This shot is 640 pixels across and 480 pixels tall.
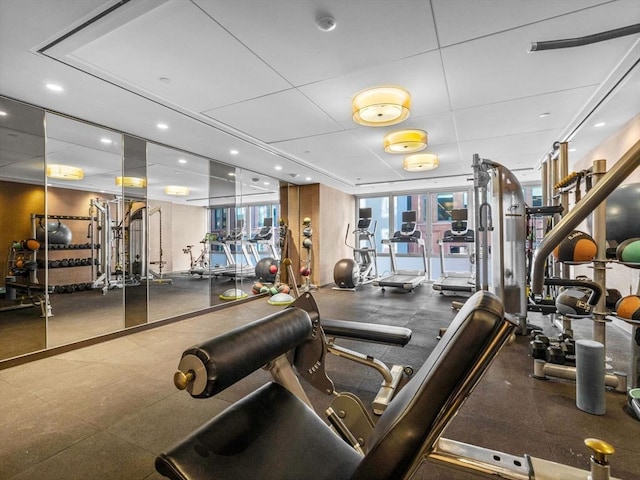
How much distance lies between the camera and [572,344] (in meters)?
2.77

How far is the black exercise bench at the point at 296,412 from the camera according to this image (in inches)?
24.9

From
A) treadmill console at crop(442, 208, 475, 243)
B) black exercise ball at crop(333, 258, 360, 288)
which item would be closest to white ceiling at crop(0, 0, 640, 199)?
treadmill console at crop(442, 208, 475, 243)

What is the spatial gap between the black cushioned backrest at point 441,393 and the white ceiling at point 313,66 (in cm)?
206

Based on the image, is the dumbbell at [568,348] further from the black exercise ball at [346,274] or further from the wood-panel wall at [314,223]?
the wood-panel wall at [314,223]

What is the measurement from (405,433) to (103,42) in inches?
117

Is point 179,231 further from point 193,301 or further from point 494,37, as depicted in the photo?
point 494,37

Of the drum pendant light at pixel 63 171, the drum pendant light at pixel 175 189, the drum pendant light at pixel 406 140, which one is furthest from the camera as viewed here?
the drum pendant light at pixel 175 189

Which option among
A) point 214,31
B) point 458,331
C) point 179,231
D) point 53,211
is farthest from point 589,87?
point 179,231

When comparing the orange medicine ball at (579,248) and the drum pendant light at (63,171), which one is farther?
the drum pendant light at (63,171)

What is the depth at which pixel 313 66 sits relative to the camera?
2.60 metres

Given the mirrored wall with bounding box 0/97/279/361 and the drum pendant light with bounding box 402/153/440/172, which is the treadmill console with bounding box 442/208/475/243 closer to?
the drum pendant light with bounding box 402/153/440/172

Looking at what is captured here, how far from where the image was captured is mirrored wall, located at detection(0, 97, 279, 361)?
10.5ft

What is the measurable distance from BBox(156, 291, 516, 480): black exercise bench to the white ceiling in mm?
2013

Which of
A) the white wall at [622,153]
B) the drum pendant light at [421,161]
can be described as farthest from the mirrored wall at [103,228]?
the white wall at [622,153]
